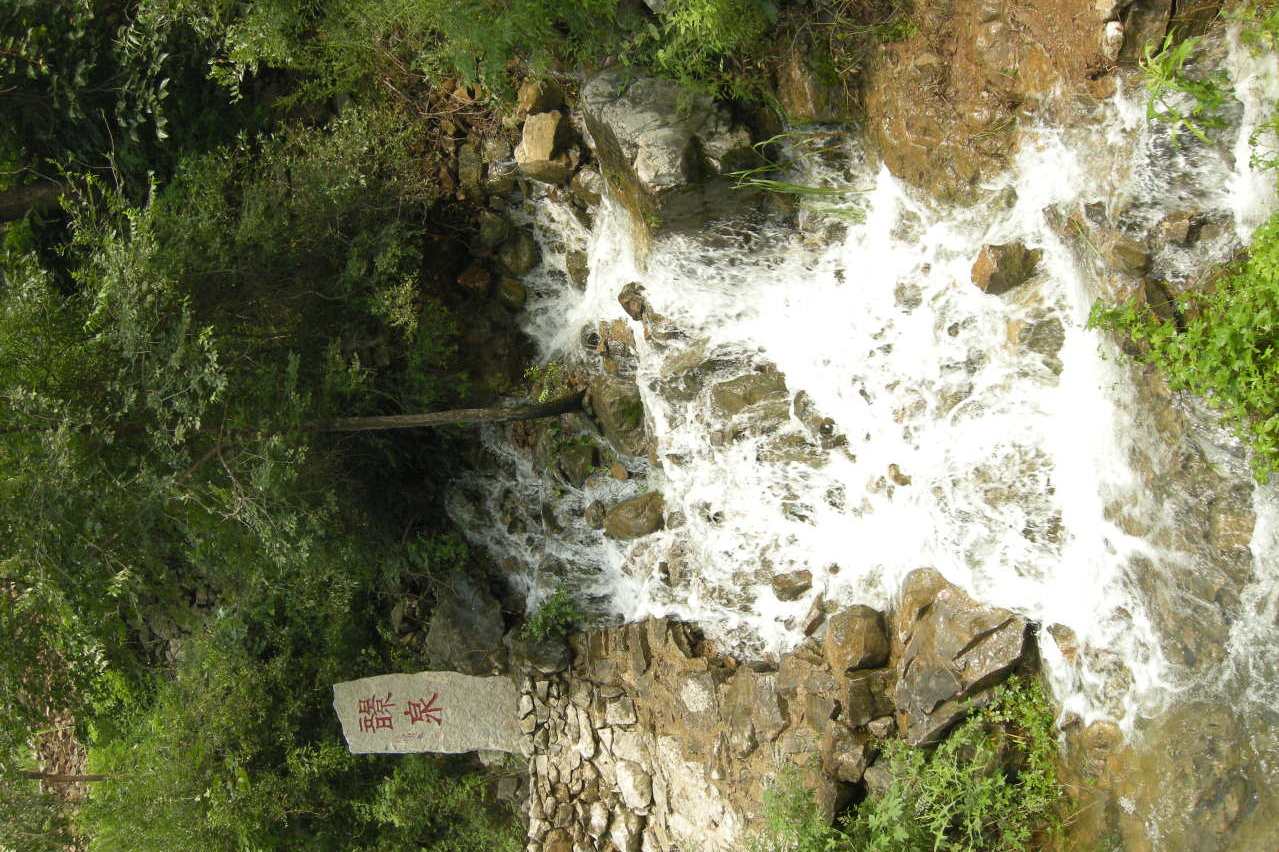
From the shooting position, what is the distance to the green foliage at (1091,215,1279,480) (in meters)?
3.33

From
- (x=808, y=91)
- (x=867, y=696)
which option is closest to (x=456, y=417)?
(x=808, y=91)

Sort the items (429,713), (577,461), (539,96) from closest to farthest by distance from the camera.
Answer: (539,96)
(577,461)
(429,713)

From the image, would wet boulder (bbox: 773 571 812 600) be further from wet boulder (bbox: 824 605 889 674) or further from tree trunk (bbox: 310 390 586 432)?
tree trunk (bbox: 310 390 586 432)

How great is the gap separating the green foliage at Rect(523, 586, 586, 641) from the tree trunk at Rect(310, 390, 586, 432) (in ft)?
4.00

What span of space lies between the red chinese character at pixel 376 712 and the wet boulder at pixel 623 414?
2.47 metres

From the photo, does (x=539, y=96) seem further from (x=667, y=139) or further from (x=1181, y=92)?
(x=1181, y=92)

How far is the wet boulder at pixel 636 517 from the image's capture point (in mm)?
5746

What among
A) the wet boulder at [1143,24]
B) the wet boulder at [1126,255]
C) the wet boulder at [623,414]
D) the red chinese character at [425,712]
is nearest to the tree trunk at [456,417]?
the wet boulder at [623,414]

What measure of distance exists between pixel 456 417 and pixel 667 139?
6.71 ft

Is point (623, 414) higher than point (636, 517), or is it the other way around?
point (623, 414)

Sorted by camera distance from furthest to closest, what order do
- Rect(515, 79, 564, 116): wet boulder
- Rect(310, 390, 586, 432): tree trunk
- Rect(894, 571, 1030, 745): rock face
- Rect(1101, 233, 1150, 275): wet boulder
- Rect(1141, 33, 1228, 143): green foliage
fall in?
Rect(515, 79, 564, 116): wet boulder → Rect(310, 390, 586, 432): tree trunk → Rect(894, 571, 1030, 745): rock face → Rect(1101, 233, 1150, 275): wet boulder → Rect(1141, 33, 1228, 143): green foliage

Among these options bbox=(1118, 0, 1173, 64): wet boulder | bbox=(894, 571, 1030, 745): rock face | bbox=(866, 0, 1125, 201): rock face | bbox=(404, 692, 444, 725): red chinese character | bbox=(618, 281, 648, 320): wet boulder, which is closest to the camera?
bbox=(1118, 0, 1173, 64): wet boulder

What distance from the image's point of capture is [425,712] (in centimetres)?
620

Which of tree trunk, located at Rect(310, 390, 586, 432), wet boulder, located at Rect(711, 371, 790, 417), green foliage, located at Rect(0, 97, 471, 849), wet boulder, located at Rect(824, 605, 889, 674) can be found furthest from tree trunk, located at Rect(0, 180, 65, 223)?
wet boulder, located at Rect(824, 605, 889, 674)
